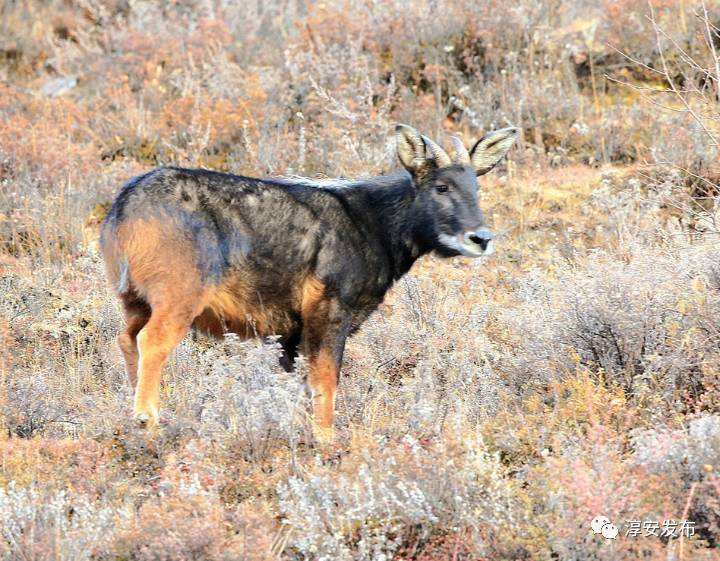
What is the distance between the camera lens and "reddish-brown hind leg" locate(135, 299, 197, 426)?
6.69 m

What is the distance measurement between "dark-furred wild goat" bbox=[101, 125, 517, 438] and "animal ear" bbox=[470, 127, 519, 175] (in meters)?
0.01

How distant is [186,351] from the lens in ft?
26.8

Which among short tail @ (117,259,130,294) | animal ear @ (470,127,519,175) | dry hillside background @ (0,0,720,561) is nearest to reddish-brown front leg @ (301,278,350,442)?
dry hillside background @ (0,0,720,561)

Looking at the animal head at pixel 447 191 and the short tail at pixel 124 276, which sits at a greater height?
the animal head at pixel 447 191

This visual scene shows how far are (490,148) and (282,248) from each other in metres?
1.78

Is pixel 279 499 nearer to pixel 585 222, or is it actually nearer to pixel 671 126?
pixel 585 222

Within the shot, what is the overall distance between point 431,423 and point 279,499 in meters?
1.19

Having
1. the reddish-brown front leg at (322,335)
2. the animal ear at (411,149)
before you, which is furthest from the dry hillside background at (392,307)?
the animal ear at (411,149)

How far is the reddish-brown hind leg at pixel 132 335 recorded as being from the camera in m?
7.21

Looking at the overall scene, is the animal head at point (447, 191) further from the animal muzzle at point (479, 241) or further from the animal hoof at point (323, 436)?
the animal hoof at point (323, 436)

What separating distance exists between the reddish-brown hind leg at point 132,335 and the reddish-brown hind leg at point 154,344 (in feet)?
1.61

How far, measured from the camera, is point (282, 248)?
730cm
